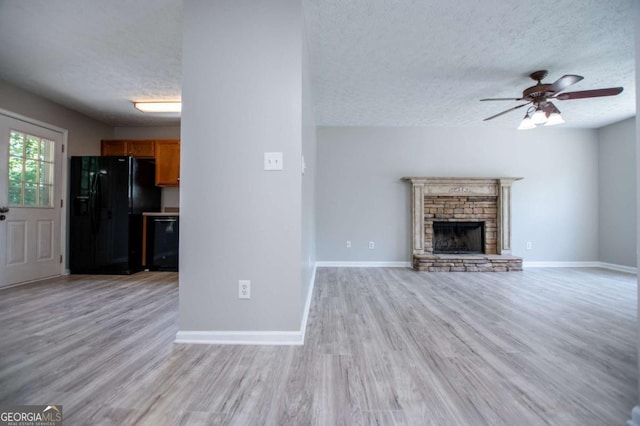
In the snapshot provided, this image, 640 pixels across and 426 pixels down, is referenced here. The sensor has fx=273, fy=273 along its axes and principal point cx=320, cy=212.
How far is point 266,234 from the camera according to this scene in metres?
1.84

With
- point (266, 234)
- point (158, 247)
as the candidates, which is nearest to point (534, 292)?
point (266, 234)

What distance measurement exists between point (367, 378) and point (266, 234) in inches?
40.6

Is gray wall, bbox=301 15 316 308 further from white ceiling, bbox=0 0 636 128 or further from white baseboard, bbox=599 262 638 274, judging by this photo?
white baseboard, bbox=599 262 638 274

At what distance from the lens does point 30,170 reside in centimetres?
355

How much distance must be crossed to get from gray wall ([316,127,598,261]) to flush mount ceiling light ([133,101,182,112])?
226 centimetres

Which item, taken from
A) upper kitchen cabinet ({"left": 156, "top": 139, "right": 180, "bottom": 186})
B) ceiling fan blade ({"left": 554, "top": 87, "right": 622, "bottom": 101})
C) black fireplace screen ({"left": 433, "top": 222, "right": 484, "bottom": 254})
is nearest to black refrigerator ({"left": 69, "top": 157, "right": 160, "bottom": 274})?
upper kitchen cabinet ({"left": 156, "top": 139, "right": 180, "bottom": 186})

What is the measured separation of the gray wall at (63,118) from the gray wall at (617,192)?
8.52m

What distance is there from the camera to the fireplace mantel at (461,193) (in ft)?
15.1

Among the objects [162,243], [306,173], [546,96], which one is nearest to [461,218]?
[546,96]

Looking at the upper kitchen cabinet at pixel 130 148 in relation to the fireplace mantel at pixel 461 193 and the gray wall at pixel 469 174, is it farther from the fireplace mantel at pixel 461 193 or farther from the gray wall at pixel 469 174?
the fireplace mantel at pixel 461 193

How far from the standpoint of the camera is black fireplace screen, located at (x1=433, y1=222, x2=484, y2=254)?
4.79 metres

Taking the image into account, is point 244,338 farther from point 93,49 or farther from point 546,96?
point 546,96

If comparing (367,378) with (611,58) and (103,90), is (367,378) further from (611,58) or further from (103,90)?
(103,90)

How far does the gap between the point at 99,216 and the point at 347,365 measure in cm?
426
